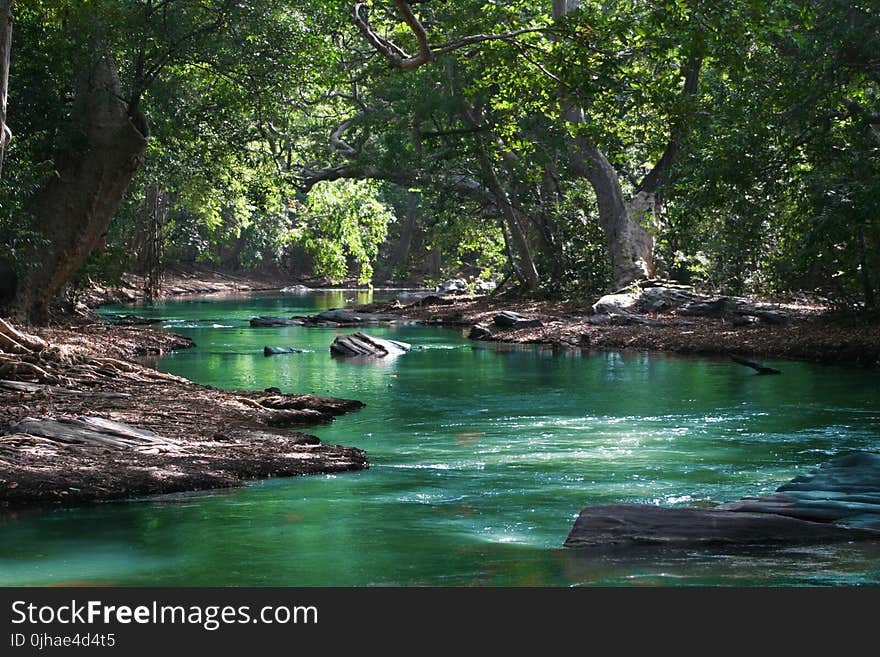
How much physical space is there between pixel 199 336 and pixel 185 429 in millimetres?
17430

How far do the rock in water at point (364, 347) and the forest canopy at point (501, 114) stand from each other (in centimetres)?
486

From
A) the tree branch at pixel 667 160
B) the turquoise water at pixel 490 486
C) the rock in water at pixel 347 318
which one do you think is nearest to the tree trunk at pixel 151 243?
the rock in water at pixel 347 318

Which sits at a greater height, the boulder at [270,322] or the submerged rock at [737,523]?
the boulder at [270,322]

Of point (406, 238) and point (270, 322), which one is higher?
point (406, 238)

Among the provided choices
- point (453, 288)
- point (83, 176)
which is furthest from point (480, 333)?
point (453, 288)

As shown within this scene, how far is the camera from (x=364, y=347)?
25.1 metres

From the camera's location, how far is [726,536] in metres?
7.84

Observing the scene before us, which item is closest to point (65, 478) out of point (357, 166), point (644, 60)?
point (644, 60)

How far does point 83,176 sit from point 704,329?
1347 cm

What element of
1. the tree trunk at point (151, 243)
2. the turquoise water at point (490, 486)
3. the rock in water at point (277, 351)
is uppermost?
the tree trunk at point (151, 243)

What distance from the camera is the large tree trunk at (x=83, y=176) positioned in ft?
70.1

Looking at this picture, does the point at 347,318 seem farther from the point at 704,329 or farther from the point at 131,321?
the point at 704,329

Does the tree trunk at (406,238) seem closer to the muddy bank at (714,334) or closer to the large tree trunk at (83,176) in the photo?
the muddy bank at (714,334)

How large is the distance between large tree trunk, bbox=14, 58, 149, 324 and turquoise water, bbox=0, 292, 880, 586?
2.84m
